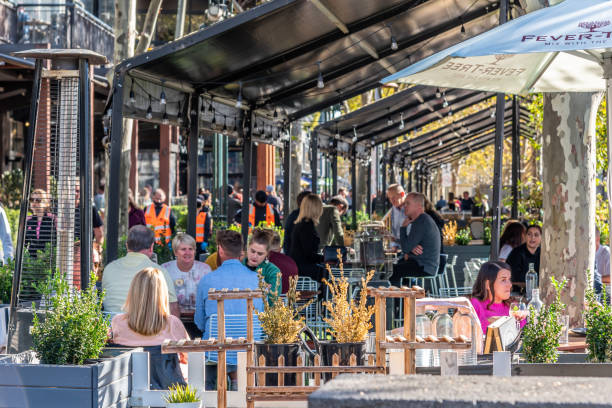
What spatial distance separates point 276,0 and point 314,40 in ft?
7.29

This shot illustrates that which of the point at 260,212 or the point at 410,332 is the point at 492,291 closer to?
the point at 410,332

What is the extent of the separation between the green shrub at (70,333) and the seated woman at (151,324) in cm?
69

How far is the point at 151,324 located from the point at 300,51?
6165 millimetres

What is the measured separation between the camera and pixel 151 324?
5.34 m

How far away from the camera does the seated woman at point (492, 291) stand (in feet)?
21.2

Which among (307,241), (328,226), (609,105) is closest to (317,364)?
(609,105)

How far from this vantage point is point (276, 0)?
28.1 ft

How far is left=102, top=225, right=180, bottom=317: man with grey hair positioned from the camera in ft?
22.7

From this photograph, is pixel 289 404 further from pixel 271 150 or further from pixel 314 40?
pixel 271 150

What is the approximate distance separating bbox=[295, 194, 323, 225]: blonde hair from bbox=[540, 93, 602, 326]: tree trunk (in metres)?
4.31

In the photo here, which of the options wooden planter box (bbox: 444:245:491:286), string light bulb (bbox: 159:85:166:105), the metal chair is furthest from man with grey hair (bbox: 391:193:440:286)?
wooden planter box (bbox: 444:245:491:286)

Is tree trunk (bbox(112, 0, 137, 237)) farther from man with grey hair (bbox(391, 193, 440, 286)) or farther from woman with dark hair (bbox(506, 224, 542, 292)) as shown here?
woman with dark hair (bbox(506, 224, 542, 292))

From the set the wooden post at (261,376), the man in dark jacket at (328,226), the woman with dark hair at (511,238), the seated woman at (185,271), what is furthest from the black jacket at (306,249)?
the wooden post at (261,376)

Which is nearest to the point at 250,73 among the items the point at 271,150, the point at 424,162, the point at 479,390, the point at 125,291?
the point at 125,291
